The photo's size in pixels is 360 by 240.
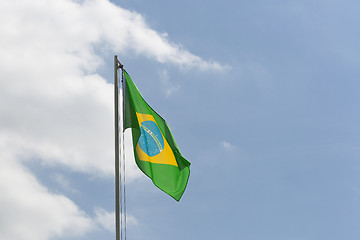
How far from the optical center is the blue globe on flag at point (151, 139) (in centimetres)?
1792

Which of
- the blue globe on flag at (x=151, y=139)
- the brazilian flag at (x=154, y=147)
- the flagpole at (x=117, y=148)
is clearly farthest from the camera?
the blue globe on flag at (x=151, y=139)

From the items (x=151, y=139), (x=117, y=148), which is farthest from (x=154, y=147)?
(x=117, y=148)

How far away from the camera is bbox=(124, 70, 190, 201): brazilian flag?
17.5 m

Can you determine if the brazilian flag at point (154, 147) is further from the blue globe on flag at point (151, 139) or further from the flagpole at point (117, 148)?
the flagpole at point (117, 148)

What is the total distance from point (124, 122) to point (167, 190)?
3095 mm

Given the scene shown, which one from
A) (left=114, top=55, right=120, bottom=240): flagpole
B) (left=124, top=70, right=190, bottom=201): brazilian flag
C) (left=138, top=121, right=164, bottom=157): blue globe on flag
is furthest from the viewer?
(left=138, top=121, right=164, bottom=157): blue globe on flag

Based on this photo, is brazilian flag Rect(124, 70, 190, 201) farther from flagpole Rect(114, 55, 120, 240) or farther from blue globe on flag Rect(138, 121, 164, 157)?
flagpole Rect(114, 55, 120, 240)

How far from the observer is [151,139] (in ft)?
59.8

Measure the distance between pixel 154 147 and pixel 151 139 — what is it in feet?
1.15

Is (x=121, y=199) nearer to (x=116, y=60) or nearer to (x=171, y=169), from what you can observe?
(x=171, y=169)

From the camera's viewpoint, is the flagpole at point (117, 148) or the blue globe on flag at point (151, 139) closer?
the flagpole at point (117, 148)

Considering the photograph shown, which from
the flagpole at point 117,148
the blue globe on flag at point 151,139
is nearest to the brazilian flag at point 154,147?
the blue globe on flag at point 151,139

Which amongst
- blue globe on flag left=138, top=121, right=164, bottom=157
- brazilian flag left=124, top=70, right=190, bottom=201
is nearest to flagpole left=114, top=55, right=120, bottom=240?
brazilian flag left=124, top=70, right=190, bottom=201

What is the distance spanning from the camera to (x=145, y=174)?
1734 cm
